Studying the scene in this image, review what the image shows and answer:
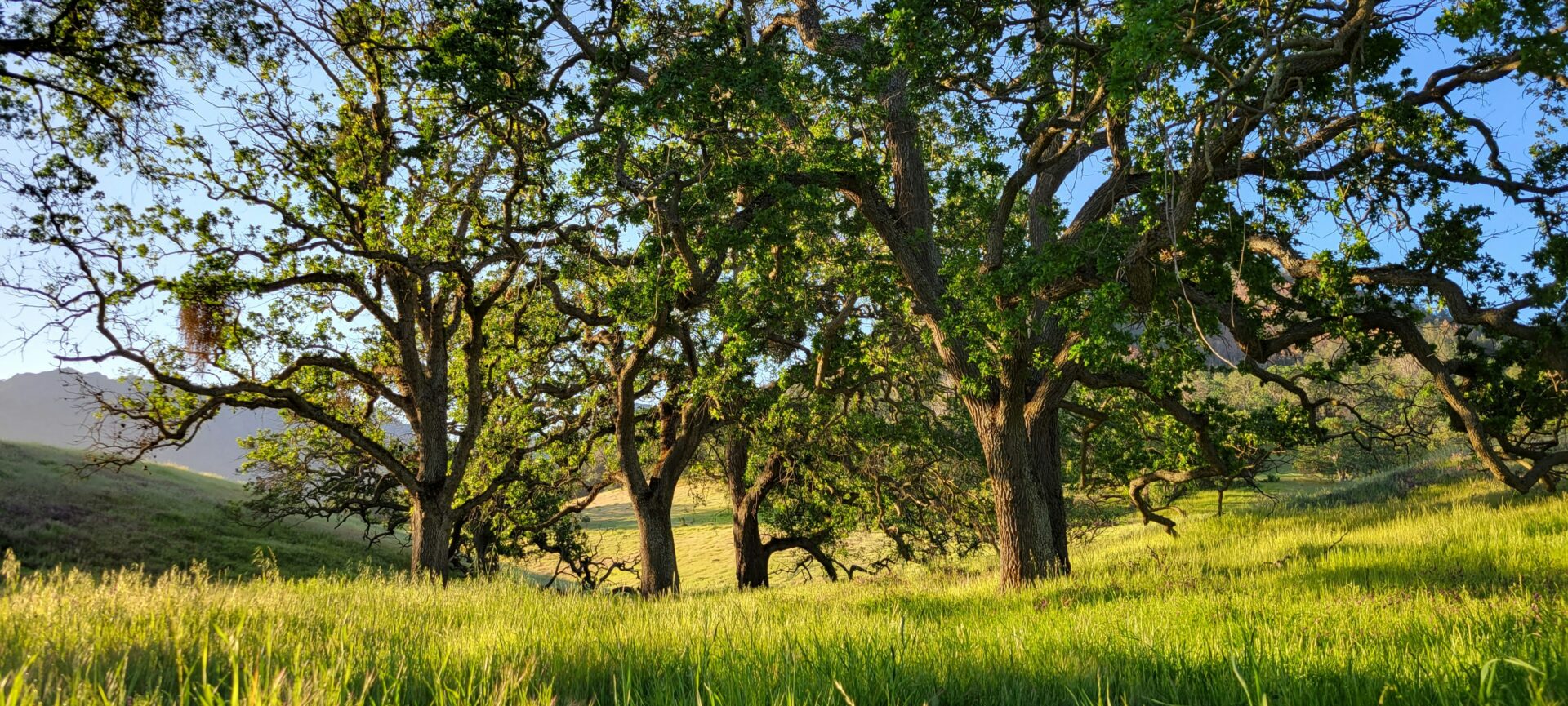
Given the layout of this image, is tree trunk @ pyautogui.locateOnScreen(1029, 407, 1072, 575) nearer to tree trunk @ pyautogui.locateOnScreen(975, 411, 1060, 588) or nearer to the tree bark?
tree trunk @ pyautogui.locateOnScreen(975, 411, 1060, 588)

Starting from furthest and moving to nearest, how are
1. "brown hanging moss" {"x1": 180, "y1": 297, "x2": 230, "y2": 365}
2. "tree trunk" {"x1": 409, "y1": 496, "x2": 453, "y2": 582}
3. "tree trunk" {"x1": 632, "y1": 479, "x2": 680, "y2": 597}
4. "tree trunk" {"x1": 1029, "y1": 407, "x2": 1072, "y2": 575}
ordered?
"tree trunk" {"x1": 632, "y1": 479, "x2": 680, "y2": 597} < "tree trunk" {"x1": 409, "y1": 496, "x2": 453, "y2": 582} < "brown hanging moss" {"x1": 180, "y1": 297, "x2": 230, "y2": 365} < "tree trunk" {"x1": 1029, "y1": 407, "x2": 1072, "y2": 575}

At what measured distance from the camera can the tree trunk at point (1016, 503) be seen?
10812 mm

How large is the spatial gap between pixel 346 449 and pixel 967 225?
15.3 metres

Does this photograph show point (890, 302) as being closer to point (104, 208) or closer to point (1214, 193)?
point (1214, 193)

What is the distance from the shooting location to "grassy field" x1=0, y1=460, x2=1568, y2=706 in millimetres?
2914

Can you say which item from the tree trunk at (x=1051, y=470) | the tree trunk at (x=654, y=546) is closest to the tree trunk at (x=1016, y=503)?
the tree trunk at (x=1051, y=470)

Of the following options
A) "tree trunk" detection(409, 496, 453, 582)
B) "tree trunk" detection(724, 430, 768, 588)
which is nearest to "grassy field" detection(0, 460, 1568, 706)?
"tree trunk" detection(409, 496, 453, 582)

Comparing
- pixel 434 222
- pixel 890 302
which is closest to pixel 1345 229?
pixel 890 302

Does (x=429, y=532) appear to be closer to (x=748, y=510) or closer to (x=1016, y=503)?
(x=748, y=510)

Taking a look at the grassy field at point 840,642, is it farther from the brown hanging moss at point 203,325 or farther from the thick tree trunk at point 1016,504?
the brown hanging moss at point 203,325

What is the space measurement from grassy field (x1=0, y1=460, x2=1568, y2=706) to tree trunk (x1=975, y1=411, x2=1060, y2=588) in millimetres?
1284

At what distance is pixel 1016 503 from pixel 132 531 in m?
29.0

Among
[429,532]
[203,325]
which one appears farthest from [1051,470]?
[203,325]

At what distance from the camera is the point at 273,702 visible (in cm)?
191
